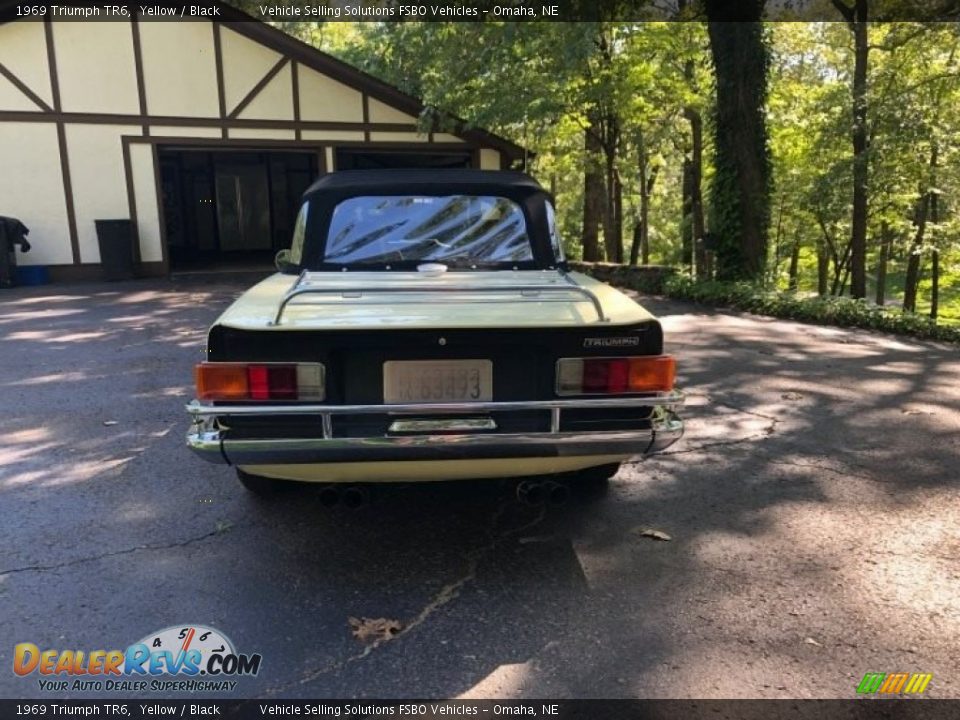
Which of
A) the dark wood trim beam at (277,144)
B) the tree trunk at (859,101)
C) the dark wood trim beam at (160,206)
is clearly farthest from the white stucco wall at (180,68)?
the tree trunk at (859,101)

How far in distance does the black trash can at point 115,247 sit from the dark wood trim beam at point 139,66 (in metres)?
2.16

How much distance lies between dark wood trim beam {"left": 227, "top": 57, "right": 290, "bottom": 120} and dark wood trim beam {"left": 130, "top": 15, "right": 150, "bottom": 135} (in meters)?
1.66

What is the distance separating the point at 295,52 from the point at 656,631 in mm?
15443

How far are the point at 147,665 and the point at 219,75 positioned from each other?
49.0 feet

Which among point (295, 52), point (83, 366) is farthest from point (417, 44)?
point (83, 366)

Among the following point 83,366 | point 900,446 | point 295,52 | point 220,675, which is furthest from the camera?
point 295,52

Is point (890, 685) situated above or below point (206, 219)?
below

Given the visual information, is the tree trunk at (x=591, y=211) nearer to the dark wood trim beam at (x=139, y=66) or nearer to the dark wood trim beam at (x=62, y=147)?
the dark wood trim beam at (x=139, y=66)

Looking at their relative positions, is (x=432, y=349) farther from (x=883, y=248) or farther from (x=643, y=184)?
(x=883, y=248)

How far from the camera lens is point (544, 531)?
142 inches

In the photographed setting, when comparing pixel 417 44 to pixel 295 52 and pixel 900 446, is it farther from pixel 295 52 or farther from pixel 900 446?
pixel 900 446

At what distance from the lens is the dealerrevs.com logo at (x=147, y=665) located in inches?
97.3

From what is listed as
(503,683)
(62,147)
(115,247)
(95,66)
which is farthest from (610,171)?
(503,683)

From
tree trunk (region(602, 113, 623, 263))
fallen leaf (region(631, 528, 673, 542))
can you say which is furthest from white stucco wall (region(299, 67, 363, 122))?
fallen leaf (region(631, 528, 673, 542))
